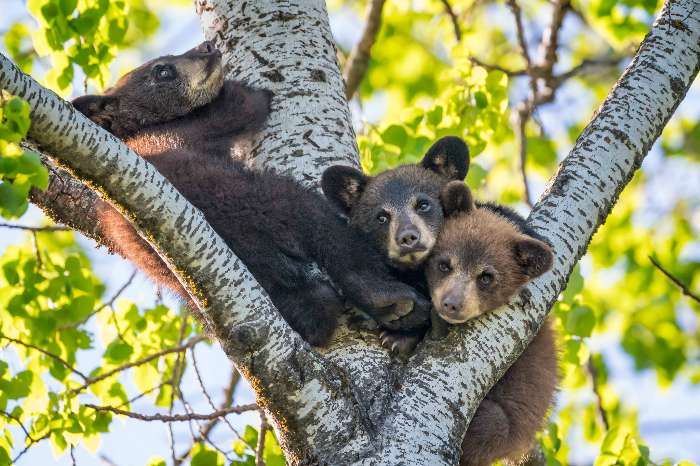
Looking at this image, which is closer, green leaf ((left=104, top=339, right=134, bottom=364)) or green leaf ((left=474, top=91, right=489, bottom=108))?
green leaf ((left=104, top=339, right=134, bottom=364))

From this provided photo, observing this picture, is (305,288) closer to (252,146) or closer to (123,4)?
(252,146)

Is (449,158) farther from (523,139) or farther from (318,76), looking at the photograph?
(523,139)

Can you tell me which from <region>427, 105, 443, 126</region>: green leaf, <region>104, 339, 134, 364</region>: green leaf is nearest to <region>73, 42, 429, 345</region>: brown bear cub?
<region>104, 339, 134, 364</region>: green leaf

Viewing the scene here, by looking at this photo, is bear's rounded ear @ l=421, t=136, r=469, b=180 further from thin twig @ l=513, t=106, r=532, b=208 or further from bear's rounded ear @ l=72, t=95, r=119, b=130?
bear's rounded ear @ l=72, t=95, r=119, b=130

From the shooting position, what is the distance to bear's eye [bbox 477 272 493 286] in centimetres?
486

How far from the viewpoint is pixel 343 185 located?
5.26 metres

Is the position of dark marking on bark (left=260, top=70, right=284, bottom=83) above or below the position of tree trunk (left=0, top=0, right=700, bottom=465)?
above

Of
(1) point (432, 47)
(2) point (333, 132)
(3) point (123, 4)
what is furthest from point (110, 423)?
(1) point (432, 47)

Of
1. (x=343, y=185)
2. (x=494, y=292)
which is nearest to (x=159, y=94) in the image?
(x=343, y=185)

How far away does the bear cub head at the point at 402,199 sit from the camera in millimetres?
4984

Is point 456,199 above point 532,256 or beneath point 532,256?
above

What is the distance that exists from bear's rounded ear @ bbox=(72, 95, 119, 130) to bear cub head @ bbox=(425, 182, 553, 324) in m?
2.62

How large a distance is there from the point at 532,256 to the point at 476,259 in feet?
1.54

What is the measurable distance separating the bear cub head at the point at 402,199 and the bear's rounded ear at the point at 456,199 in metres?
0.06
